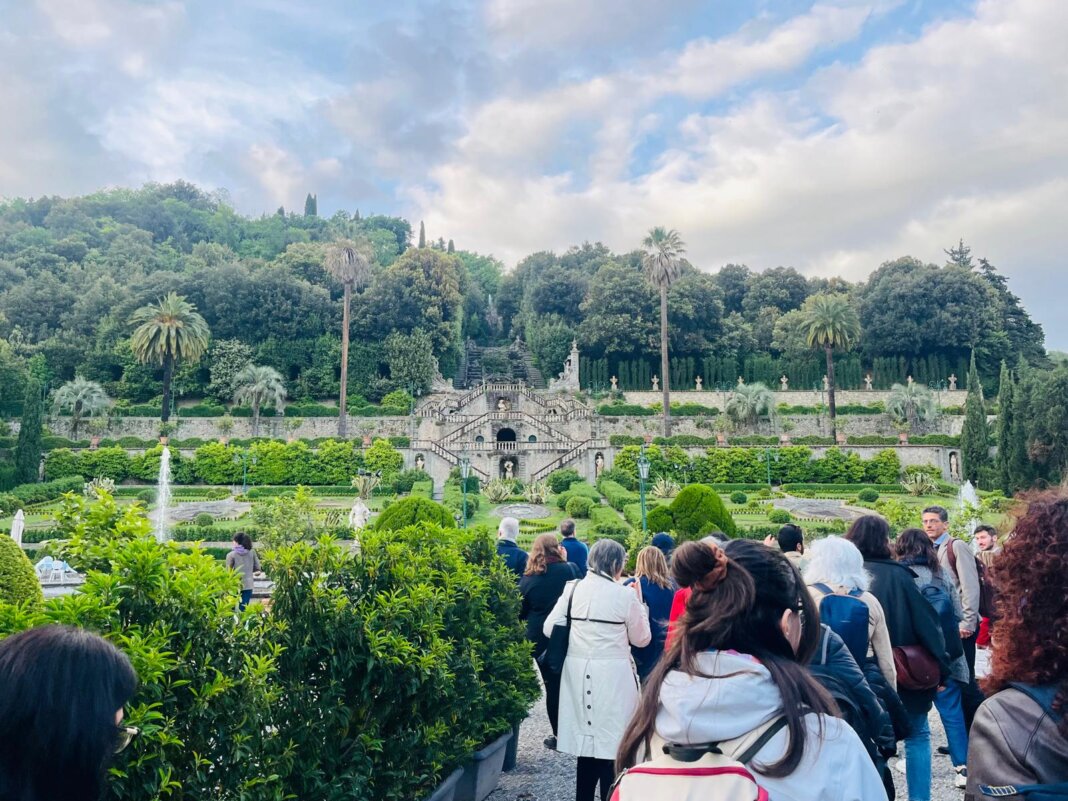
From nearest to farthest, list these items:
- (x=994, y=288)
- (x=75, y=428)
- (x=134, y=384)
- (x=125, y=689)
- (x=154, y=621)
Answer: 1. (x=125, y=689)
2. (x=154, y=621)
3. (x=75, y=428)
4. (x=134, y=384)
5. (x=994, y=288)

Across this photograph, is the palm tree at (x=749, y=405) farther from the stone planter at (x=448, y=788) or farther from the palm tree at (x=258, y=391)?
the stone planter at (x=448, y=788)

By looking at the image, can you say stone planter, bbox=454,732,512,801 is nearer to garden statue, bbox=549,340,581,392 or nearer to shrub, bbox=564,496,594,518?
shrub, bbox=564,496,594,518

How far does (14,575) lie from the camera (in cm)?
691

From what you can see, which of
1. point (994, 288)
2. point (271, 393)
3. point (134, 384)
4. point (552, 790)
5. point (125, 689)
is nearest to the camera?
point (125, 689)

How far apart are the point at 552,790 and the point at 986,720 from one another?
4761mm

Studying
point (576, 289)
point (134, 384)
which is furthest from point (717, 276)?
point (134, 384)

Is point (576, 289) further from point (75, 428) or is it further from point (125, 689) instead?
point (125, 689)

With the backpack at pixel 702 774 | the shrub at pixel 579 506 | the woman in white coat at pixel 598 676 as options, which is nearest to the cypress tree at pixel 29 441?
the shrub at pixel 579 506

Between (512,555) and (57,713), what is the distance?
6.26m

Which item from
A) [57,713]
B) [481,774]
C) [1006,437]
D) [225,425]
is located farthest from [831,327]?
[57,713]

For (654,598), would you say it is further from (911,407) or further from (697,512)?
(911,407)

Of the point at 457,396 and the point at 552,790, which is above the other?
the point at 457,396

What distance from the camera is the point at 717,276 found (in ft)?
210

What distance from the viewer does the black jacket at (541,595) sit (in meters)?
6.66
